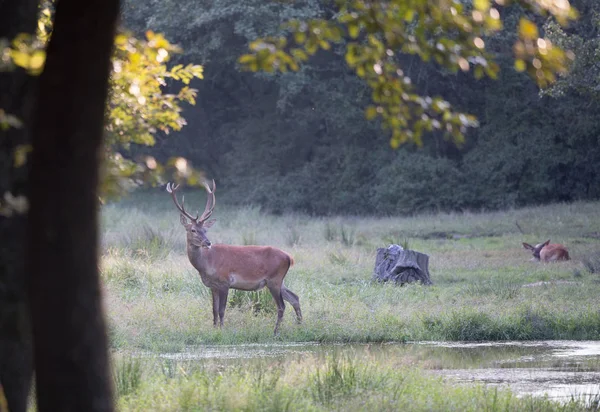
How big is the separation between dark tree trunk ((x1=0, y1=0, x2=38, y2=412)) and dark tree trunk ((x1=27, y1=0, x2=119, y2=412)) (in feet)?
4.69

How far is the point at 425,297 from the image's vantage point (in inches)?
533

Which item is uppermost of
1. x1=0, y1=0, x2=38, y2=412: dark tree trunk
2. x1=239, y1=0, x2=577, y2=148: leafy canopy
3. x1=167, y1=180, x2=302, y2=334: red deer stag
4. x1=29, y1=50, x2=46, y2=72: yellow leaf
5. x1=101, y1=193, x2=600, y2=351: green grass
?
x1=239, y1=0, x2=577, y2=148: leafy canopy

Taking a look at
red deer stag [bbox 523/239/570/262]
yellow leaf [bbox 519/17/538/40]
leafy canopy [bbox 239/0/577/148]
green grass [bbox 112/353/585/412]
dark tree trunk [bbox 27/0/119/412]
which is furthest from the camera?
red deer stag [bbox 523/239/570/262]

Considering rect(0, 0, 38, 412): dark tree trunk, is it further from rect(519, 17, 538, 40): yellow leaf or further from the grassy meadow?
rect(519, 17, 538, 40): yellow leaf

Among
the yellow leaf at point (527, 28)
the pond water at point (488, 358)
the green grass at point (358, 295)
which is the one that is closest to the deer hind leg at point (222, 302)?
the green grass at point (358, 295)

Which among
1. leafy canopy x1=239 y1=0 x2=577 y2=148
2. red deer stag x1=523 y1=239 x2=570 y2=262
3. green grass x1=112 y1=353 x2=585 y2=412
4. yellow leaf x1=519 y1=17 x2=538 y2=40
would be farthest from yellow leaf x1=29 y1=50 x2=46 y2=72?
red deer stag x1=523 y1=239 x2=570 y2=262

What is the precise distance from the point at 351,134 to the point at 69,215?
106ft

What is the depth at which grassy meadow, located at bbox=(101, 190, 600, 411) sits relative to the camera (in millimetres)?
7121

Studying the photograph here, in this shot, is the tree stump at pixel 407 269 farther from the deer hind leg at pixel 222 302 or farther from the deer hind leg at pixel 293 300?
the deer hind leg at pixel 222 302

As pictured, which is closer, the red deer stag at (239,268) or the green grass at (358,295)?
the green grass at (358,295)

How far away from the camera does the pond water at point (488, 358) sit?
341 inches

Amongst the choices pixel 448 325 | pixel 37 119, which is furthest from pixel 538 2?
pixel 448 325

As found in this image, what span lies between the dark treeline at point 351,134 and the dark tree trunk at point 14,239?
24.4 m

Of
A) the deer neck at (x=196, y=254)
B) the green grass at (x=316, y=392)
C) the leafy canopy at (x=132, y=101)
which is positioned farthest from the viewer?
the deer neck at (x=196, y=254)
